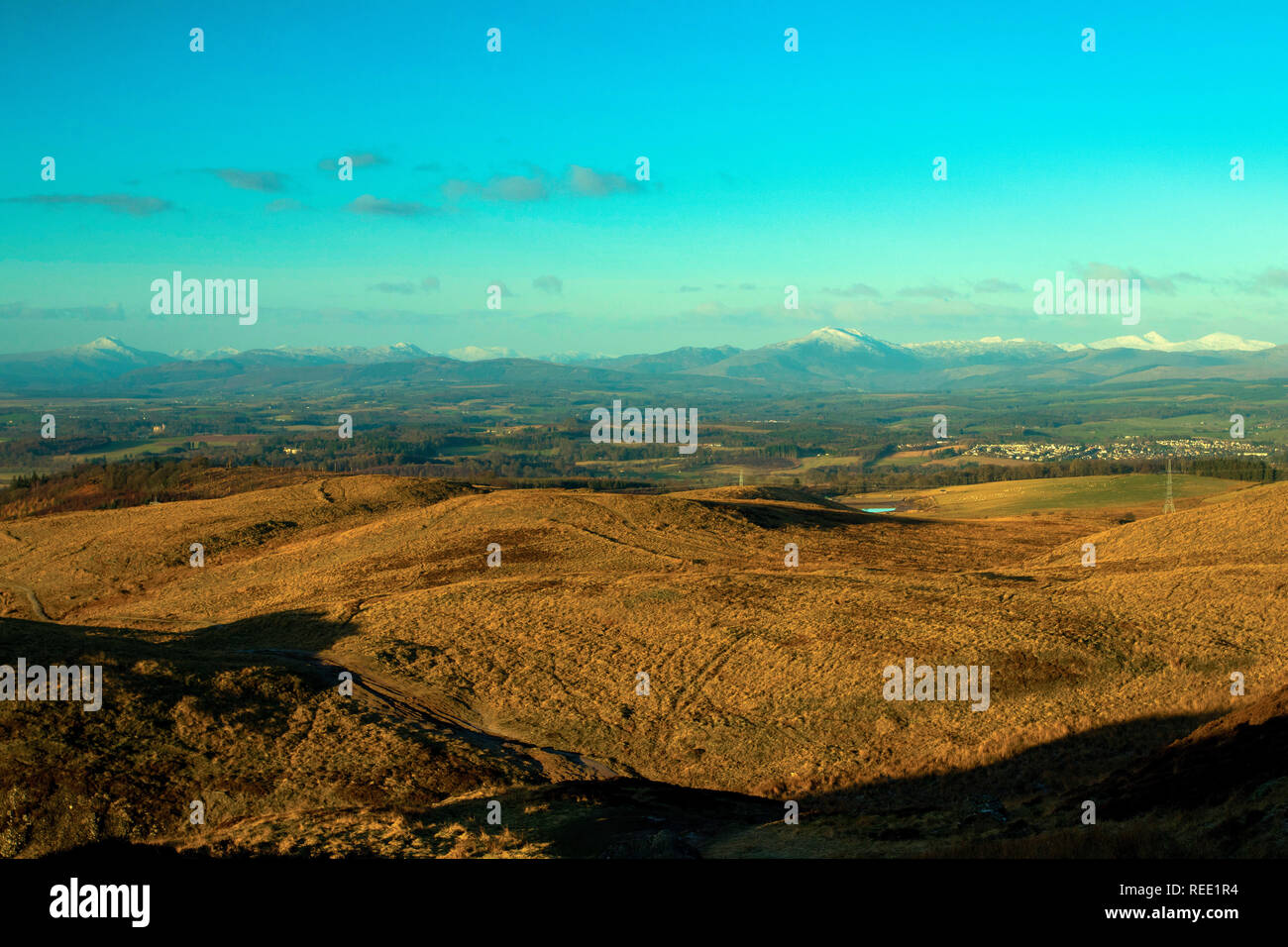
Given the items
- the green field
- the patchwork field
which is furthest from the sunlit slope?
the green field

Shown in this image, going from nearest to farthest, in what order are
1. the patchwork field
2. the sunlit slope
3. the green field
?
the patchwork field
the sunlit slope
the green field

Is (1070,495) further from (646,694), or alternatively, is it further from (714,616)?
(646,694)

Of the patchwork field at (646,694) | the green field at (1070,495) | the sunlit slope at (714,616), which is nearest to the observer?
the patchwork field at (646,694)

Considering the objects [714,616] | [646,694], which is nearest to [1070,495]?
[714,616]

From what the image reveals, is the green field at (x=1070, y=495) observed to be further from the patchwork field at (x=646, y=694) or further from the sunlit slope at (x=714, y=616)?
the patchwork field at (x=646, y=694)

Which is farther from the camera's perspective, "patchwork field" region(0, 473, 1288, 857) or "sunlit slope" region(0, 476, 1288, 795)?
"sunlit slope" region(0, 476, 1288, 795)

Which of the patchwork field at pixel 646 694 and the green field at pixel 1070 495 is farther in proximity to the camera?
the green field at pixel 1070 495

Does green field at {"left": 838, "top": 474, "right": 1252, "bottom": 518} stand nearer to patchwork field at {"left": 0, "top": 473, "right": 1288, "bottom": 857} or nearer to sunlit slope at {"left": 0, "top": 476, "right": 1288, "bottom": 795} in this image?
sunlit slope at {"left": 0, "top": 476, "right": 1288, "bottom": 795}

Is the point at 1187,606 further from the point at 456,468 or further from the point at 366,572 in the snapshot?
the point at 456,468

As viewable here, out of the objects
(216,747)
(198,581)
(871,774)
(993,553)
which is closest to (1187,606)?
(871,774)

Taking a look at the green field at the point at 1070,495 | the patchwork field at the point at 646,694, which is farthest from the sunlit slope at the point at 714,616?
the green field at the point at 1070,495

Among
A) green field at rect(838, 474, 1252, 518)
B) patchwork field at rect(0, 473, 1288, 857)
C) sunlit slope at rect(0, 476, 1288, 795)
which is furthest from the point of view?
green field at rect(838, 474, 1252, 518)
